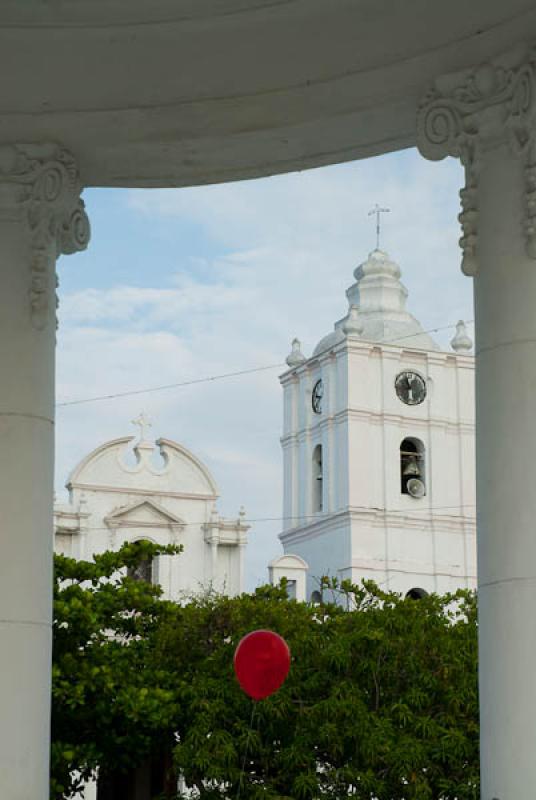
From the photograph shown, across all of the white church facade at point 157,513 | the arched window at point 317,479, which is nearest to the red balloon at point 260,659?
the white church facade at point 157,513

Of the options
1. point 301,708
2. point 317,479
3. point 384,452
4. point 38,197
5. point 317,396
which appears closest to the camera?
point 38,197

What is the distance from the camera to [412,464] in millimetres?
64438

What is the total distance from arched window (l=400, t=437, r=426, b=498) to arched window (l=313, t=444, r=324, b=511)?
3856 millimetres

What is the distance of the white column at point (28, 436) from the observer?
673cm

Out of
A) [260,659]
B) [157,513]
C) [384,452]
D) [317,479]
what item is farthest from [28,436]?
[317,479]

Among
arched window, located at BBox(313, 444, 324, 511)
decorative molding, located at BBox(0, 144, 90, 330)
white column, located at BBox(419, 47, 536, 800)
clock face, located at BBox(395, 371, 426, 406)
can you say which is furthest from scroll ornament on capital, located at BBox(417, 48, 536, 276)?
arched window, located at BBox(313, 444, 324, 511)

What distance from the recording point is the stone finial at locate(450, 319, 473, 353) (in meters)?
65.3

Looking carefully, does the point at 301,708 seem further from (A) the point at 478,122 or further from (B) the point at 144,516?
(B) the point at 144,516

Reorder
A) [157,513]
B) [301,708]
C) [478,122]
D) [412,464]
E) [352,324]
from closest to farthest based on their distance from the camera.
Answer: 1. [478,122]
2. [301,708]
3. [157,513]
4. [352,324]
5. [412,464]

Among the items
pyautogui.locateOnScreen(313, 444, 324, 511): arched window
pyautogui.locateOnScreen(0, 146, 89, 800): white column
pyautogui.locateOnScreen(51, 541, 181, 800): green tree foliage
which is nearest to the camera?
pyautogui.locateOnScreen(0, 146, 89, 800): white column

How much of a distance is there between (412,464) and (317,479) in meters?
4.61

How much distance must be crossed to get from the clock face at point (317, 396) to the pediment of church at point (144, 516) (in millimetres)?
20364

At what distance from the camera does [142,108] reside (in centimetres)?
709

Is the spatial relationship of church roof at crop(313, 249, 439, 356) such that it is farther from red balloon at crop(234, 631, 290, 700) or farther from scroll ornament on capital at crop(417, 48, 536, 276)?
scroll ornament on capital at crop(417, 48, 536, 276)
